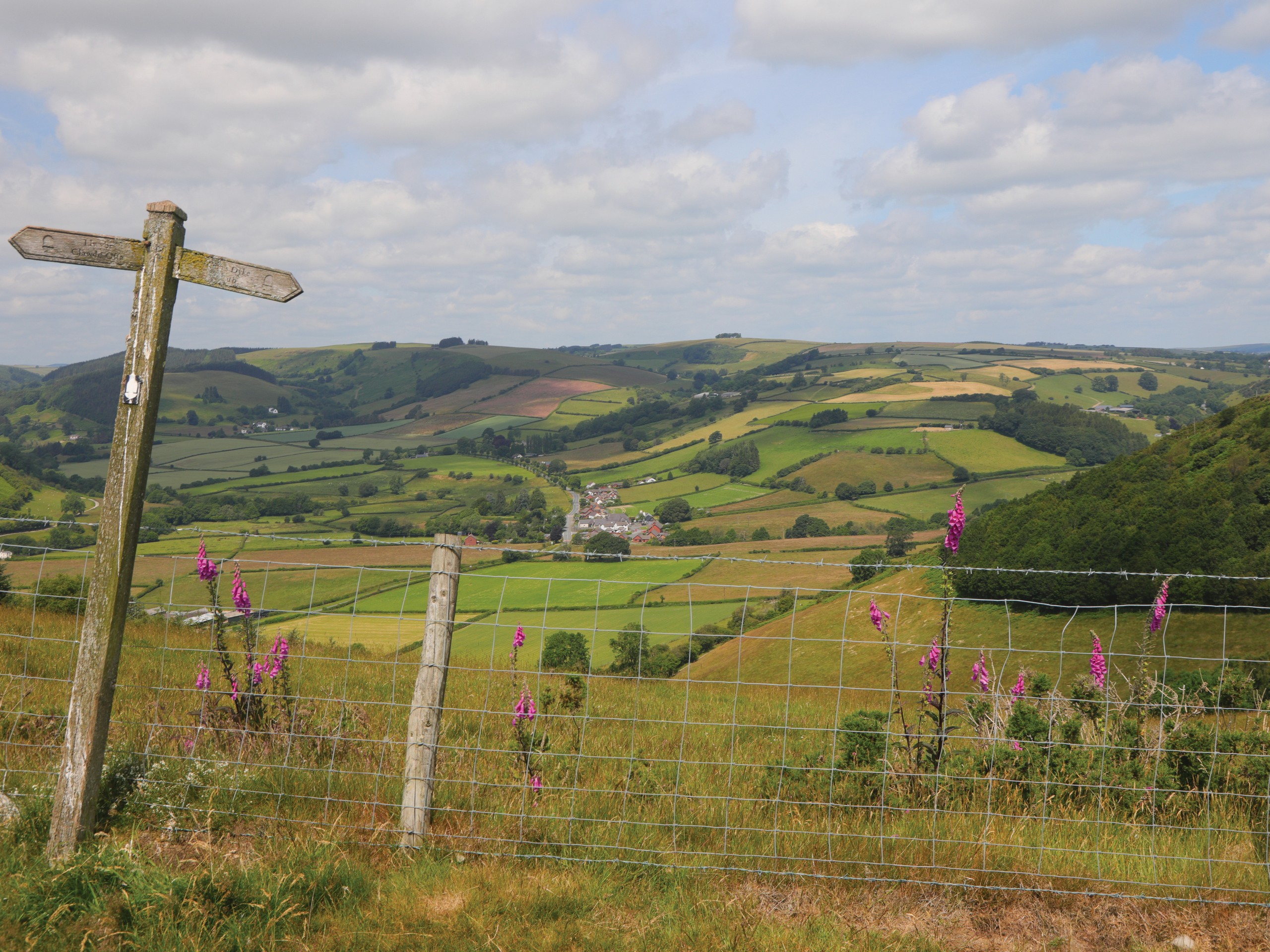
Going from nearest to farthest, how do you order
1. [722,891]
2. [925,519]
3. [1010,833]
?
[722,891] → [1010,833] → [925,519]

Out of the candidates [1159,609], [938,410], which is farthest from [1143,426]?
[1159,609]

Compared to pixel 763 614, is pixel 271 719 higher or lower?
higher

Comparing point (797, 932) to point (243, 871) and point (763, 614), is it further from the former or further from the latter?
point (763, 614)

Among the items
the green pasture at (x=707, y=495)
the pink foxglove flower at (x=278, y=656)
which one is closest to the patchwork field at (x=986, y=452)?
the green pasture at (x=707, y=495)

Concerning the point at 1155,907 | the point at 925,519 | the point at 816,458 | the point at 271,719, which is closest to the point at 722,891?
the point at 1155,907

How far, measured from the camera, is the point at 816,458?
371ft

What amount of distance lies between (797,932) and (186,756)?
159 inches

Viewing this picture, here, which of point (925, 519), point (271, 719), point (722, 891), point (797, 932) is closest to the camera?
point (797, 932)

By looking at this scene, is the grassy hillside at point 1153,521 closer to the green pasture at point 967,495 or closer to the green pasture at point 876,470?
the green pasture at point 967,495

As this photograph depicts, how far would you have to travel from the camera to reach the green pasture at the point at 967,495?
87.9m

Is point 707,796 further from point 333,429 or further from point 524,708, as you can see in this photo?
point 333,429

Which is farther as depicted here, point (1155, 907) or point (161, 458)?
point (161, 458)

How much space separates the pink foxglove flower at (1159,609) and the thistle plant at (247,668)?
6370 mm

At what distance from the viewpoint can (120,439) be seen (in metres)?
4.43
